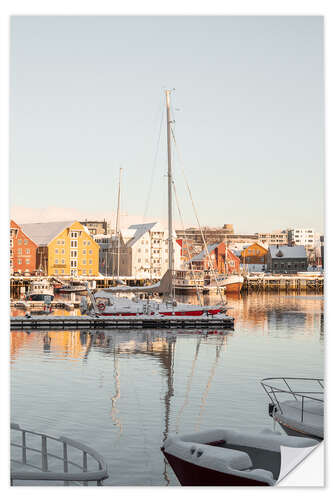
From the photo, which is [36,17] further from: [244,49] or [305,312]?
[305,312]

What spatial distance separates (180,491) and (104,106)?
577cm

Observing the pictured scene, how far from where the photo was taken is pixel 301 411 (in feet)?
35.3

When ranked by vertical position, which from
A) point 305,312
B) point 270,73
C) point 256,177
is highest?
point 270,73

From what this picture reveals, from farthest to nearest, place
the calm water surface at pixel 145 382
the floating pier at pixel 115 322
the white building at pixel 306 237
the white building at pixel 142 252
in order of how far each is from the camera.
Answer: the white building at pixel 142 252
the white building at pixel 306 237
the floating pier at pixel 115 322
the calm water surface at pixel 145 382

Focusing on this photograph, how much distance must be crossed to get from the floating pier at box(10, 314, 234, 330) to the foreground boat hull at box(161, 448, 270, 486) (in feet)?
69.0

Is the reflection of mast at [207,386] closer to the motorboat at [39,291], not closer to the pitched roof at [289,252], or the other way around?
the motorboat at [39,291]

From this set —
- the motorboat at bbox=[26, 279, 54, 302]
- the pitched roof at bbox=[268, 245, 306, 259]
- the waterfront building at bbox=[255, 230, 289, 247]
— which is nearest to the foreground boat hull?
the motorboat at bbox=[26, 279, 54, 302]

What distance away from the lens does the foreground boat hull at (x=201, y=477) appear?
747 cm

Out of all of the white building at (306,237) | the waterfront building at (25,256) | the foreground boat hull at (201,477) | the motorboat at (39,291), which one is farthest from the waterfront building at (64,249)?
the foreground boat hull at (201,477)

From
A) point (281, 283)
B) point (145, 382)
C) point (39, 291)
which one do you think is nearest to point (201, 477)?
point (145, 382)

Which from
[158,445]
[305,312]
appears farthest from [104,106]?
[305,312]

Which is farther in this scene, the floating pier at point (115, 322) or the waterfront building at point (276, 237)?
the waterfront building at point (276, 237)

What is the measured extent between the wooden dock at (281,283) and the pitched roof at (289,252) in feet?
23.7

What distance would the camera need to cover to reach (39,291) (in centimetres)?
4884
